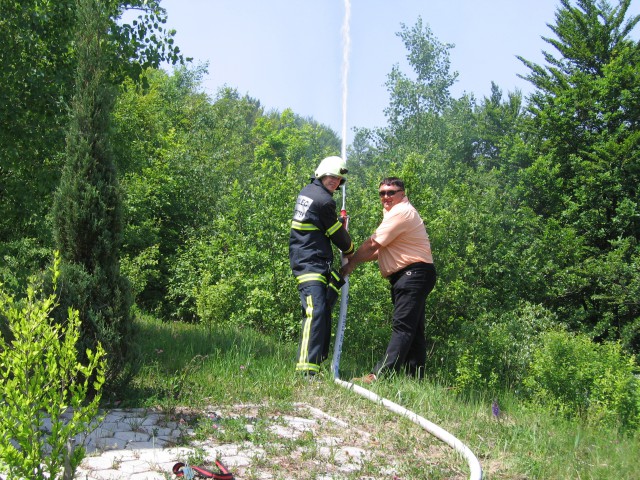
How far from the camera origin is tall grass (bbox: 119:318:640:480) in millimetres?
4516

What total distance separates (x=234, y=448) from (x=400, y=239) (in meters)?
3.19

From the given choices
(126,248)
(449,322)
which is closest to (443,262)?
(449,322)

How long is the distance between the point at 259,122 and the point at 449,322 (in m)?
33.3

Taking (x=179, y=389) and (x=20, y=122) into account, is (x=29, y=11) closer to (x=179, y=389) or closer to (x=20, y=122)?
(x=20, y=122)

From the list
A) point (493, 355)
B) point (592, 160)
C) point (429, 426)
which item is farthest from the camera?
point (592, 160)

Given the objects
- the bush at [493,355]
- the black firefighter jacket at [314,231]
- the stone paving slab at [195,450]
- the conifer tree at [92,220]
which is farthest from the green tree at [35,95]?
the bush at [493,355]

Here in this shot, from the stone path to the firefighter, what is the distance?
1226mm

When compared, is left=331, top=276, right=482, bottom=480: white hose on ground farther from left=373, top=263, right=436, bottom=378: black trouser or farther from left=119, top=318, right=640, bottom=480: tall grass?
left=373, top=263, right=436, bottom=378: black trouser

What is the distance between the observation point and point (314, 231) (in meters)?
6.48

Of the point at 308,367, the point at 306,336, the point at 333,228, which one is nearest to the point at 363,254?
the point at 333,228

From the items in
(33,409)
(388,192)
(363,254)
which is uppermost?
(388,192)

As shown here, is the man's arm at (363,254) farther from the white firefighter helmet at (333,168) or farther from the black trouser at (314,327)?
the white firefighter helmet at (333,168)

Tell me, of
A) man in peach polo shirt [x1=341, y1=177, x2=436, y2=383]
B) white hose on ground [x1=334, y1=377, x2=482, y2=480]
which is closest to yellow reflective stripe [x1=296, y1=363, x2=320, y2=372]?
white hose on ground [x1=334, y1=377, x2=482, y2=480]

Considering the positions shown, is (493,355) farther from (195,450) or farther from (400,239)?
(195,450)
